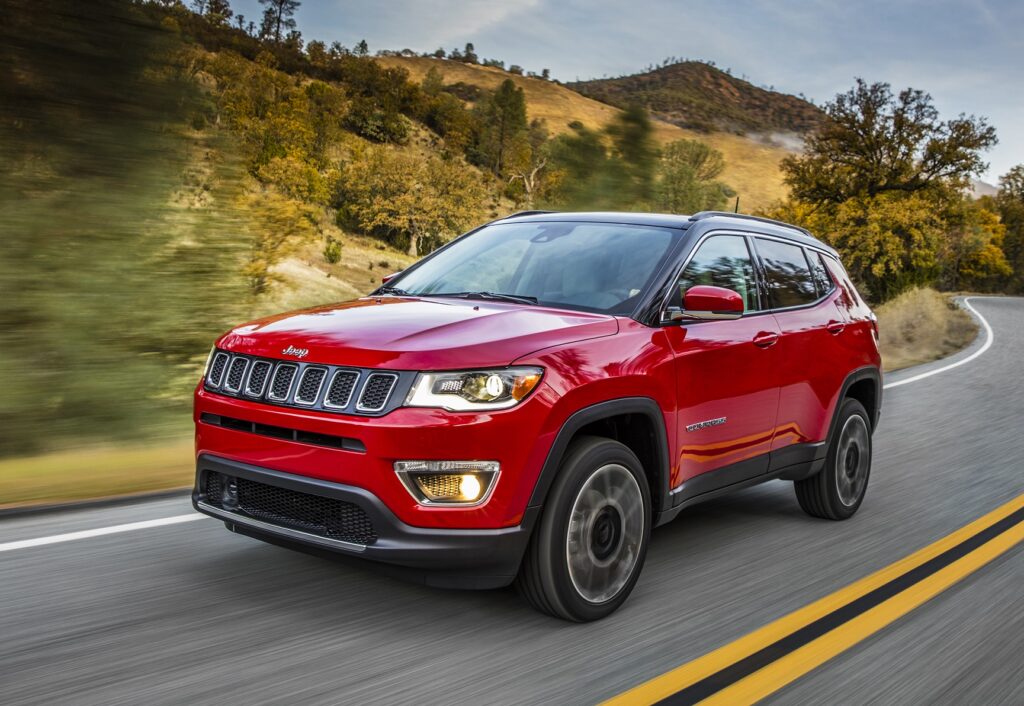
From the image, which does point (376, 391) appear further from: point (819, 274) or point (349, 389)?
point (819, 274)

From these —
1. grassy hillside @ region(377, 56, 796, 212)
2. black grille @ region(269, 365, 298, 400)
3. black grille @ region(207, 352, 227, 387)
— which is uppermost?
grassy hillside @ region(377, 56, 796, 212)

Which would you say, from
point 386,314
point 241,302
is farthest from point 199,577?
point 241,302

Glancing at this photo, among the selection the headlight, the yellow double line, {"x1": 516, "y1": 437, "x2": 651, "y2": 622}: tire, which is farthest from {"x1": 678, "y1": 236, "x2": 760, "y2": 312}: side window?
the yellow double line

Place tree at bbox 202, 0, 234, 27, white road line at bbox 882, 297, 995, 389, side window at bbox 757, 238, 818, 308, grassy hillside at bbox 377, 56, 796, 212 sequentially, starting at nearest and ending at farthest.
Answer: side window at bbox 757, 238, 818, 308
tree at bbox 202, 0, 234, 27
white road line at bbox 882, 297, 995, 389
grassy hillside at bbox 377, 56, 796, 212

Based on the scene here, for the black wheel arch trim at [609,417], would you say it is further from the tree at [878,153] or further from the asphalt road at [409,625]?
the tree at [878,153]

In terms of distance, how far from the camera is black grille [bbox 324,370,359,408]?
3.82 m

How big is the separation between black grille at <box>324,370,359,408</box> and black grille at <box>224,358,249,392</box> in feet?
1.81

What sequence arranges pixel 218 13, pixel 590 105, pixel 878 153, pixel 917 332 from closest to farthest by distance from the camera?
pixel 218 13 → pixel 917 332 → pixel 878 153 → pixel 590 105

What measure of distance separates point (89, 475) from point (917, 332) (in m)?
22.1

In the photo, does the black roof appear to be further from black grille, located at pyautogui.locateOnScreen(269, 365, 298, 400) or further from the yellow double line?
black grille, located at pyautogui.locateOnScreen(269, 365, 298, 400)

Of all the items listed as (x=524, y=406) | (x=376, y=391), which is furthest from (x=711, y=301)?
(x=376, y=391)

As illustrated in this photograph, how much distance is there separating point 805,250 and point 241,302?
17.4 feet

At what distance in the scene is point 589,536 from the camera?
4211mm

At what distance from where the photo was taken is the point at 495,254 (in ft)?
18.1
